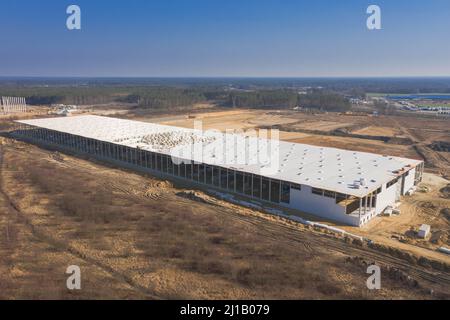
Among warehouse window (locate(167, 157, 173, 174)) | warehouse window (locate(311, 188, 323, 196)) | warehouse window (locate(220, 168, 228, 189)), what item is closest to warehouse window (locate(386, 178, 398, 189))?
warehouse window (locate(311, 188, 323, 196))

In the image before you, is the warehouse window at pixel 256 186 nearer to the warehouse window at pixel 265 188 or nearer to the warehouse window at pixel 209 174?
the warehouse window at pixel 265 188

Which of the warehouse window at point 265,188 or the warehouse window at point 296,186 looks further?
the warehouse window at point 265,188

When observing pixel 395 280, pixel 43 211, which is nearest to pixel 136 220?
pixel 43 211

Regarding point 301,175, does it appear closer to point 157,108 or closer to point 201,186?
point 201,186

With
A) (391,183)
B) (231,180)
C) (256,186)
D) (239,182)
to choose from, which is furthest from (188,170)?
(391,183)

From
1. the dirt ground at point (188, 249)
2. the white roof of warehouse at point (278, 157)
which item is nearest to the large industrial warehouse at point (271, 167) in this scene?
the white roof of warehouse at point (278, 157)

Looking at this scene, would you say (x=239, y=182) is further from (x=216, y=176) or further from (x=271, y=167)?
(x=271, y=167)
